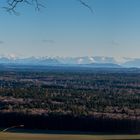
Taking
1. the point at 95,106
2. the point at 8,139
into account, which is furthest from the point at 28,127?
the point at 95,106

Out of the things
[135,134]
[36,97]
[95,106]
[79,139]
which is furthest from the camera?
[36,97]

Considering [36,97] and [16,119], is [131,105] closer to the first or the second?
[36,97]

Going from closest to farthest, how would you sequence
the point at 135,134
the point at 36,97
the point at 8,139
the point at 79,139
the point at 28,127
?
the point at 8,139
the point at 79,139
the point at 135,134
the point at 28,127
the point at 36,97

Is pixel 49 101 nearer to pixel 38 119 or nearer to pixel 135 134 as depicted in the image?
pixel 38 119

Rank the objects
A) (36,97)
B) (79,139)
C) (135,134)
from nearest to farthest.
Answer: (79,139)
(135,134)
(36,97)

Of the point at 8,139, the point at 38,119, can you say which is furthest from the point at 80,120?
the point at 8,139

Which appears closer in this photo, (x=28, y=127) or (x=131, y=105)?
(x=28, y=127)

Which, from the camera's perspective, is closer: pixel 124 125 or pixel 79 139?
pixel 79 139

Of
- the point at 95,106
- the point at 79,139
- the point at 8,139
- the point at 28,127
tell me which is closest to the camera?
the point at 8,139
